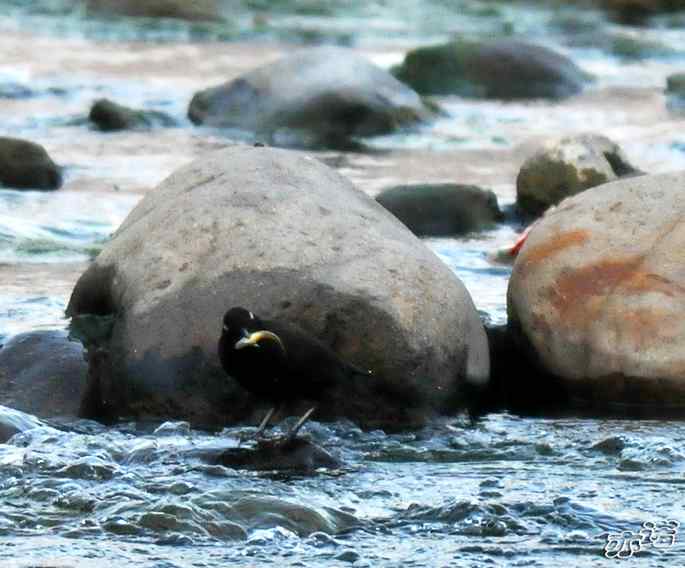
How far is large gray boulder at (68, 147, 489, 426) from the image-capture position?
6309 millimetres

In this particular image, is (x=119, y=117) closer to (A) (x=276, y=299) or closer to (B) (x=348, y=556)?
(A) (x=276, y=299)

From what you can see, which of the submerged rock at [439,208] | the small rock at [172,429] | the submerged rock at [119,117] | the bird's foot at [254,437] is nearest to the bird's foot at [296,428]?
the bird's foot at [254,437]

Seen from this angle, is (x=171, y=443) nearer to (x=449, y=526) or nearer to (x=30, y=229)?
(x=449, y=526)

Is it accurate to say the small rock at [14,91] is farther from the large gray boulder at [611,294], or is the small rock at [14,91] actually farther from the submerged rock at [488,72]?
the large gray boulder at [611,294]

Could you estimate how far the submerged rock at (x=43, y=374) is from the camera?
21.1 ft

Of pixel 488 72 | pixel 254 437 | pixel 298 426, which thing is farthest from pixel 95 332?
pixel 488 72

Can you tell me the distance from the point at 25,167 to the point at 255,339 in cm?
511

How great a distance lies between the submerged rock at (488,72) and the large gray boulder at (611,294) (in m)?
7.64

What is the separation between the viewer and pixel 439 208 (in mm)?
9625

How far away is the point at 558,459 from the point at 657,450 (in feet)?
1.09

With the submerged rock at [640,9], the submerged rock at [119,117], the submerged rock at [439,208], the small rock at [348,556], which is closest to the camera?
the small rock at [348,556]

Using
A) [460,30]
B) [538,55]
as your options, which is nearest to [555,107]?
[538,55]

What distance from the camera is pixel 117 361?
6.46 m

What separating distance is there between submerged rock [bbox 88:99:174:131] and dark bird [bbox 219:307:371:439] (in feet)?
22.9
